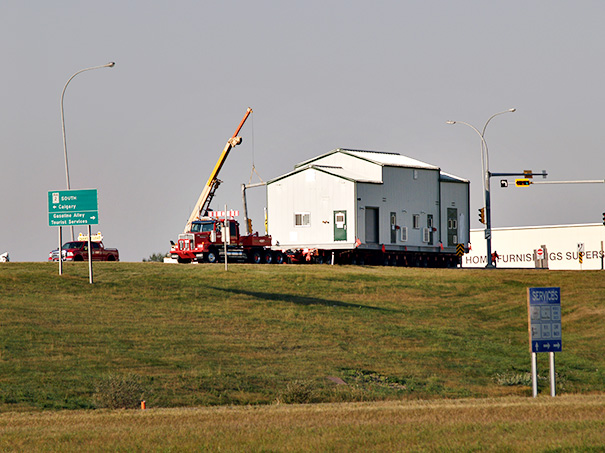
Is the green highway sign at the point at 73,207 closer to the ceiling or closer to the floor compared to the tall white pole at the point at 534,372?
closer to the ceiling

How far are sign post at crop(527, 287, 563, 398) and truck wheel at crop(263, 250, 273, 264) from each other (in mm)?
32405

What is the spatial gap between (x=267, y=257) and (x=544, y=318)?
3251 cm

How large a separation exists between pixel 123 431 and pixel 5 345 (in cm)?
1314

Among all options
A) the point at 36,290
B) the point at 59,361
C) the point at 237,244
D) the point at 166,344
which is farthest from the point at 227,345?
the point at 237,244

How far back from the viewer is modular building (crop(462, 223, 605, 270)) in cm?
7925

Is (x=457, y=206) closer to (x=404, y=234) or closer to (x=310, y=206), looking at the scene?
(x=404, y=234)

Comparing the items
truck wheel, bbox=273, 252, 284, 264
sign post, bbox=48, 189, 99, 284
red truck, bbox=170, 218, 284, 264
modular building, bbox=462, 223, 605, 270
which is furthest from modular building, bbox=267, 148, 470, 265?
modular building, bbox=462, 223, 605, 270

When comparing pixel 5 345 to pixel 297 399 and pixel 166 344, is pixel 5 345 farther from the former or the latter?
pixel 297 399

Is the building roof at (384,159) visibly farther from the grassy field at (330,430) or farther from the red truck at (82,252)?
the grassy field at (330,430)

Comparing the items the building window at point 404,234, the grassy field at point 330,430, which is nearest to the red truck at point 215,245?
the building window at point 404,234

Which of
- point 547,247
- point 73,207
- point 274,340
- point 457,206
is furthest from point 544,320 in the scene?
point 547,247

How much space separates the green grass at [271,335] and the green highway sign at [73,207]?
2.69 metres

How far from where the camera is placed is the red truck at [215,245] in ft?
165

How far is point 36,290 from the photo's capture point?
1384 inches
